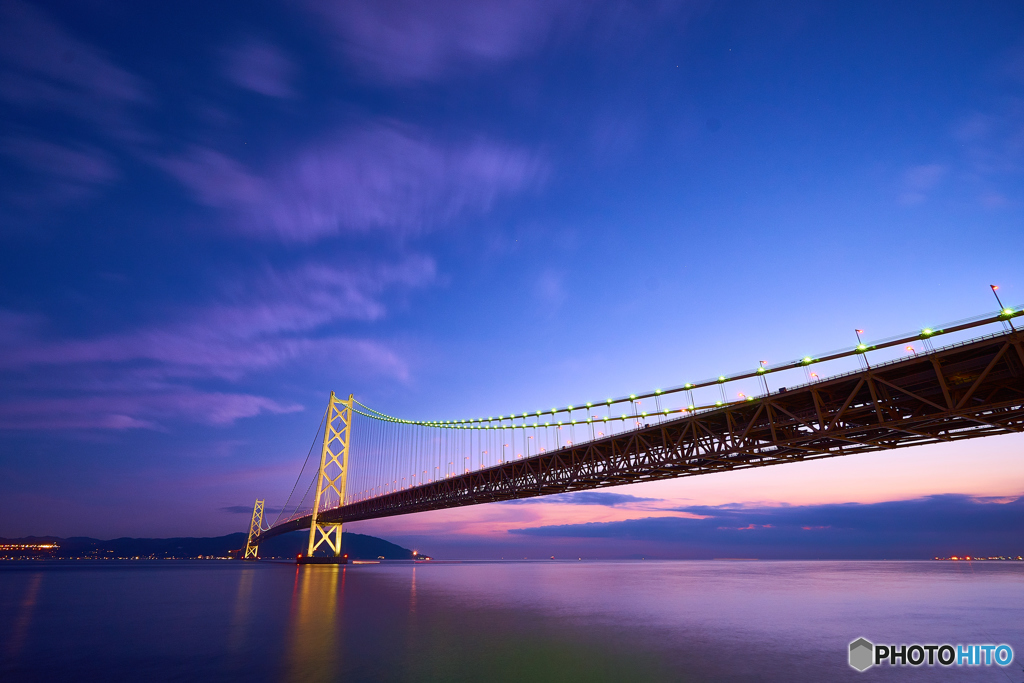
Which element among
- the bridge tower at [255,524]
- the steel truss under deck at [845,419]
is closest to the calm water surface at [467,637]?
the steel truss under deck at [845,419]

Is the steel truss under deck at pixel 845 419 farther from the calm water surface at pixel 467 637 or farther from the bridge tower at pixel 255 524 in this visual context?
the bridge tower at pixel 255 524

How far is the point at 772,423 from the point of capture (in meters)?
24.7

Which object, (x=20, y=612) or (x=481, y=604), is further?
(x=481, y=604)

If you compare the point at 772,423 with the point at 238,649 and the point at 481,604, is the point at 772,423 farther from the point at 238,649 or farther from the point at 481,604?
the point at 238,649

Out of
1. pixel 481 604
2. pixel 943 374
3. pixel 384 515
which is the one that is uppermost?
pixel 943 374

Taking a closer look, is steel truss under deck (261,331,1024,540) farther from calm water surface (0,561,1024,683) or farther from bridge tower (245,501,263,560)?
bridge tower (245,501,263,560)

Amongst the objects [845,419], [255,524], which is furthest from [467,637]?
[255,524]

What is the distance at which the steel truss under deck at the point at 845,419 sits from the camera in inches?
734

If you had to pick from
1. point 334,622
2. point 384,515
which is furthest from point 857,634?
point 384,515

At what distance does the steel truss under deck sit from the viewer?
1866cm

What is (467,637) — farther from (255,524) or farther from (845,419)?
(255,524)

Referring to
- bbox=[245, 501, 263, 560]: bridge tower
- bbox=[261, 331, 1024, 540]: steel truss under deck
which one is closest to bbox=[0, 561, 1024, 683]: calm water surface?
bbox=[261, 331, 1024, 540]: steel truss under deck

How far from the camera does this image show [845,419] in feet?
75.3

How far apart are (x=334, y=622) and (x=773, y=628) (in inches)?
804
